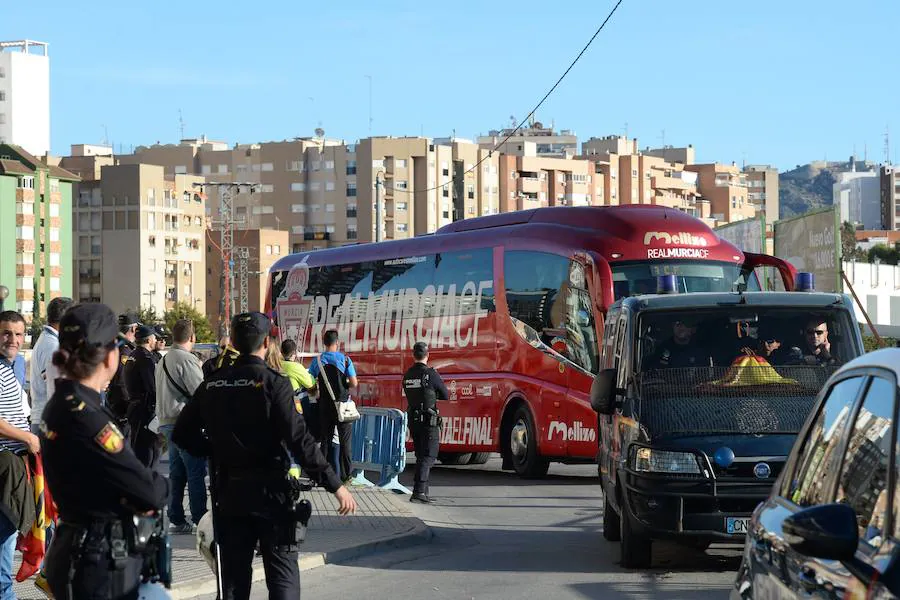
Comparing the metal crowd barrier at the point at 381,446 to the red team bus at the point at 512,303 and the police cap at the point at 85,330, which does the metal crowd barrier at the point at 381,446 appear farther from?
the police cap at the point at 85,330

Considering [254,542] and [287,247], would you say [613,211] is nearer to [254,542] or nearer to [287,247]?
[254,542]

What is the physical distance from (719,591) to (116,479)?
636 cm

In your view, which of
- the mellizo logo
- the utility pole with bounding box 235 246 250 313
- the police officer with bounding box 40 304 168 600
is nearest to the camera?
the police officer with bounding box 40 304 168 600

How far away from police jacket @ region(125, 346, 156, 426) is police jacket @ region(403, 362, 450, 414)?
4888 millimetres

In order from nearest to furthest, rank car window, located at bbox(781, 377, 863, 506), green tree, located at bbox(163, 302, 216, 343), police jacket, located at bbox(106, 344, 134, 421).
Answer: car window, located at bbox(781, 377, 863, 506) → police jacket, located at bbox(106, 344, 134, 421) → green tree, located at bbox(163, 302, 216, 343)

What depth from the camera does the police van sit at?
11062mm

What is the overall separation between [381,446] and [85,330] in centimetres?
1519

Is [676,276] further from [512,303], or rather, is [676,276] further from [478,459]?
[478,459]

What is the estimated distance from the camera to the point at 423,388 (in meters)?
17.8

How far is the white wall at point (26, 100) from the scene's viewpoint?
190250 millimetres

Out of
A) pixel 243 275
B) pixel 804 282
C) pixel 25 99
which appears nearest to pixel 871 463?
pixel 804 282

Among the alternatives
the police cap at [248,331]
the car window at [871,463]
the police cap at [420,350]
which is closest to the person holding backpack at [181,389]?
the police cap at [420,350]

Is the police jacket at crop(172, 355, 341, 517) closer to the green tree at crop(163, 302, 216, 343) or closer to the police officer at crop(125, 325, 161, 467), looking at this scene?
A: the police officer at crop(125, 325, 161, 467)

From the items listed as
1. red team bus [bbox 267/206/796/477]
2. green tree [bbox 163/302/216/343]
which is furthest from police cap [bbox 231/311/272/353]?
green tree [bbox 163/302/216/343]
